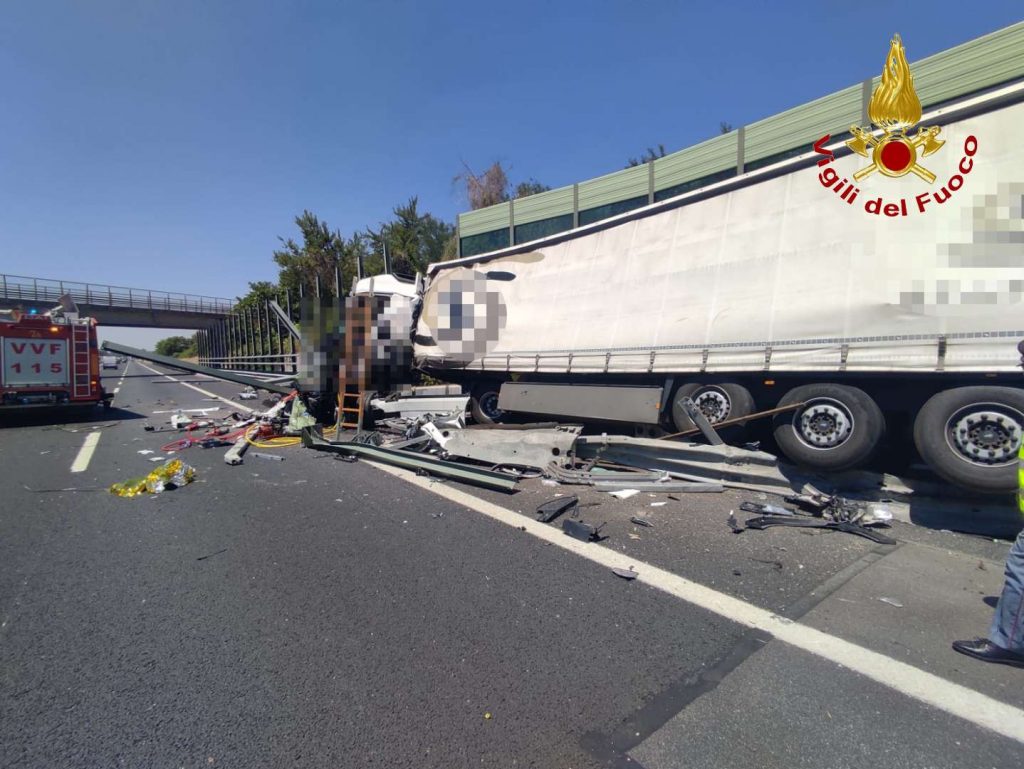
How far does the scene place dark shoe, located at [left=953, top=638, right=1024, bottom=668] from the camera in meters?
2.51

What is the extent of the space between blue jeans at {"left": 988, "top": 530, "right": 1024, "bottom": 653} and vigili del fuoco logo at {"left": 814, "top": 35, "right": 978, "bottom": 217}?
3389 mm

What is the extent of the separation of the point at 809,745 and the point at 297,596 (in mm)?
2848

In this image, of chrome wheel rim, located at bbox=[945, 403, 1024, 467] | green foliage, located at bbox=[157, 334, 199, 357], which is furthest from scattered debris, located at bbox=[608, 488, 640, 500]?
green foliage, located at bbox=[157, 334, 199, 357]

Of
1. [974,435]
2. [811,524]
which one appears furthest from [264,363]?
[974,435]

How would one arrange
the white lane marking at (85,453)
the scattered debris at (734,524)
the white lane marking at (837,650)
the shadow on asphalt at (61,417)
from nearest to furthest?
the white lane marking at (837,650) < the scattered debris at (734,524) < the white lane marking at (85,453) < the shadow on asphalt at (61,417)

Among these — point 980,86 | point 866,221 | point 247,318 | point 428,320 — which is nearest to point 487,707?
point 866,221

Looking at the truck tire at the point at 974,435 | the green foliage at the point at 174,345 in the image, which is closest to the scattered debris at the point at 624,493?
the truck tire at the point at 974,435

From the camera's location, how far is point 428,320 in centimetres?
976

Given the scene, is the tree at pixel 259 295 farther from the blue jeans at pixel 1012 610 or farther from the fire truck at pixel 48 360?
the blue jeans at pixel 1012 610

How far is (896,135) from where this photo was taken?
15.9 feet

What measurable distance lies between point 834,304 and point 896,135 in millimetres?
1618

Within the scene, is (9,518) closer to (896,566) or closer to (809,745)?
(809,745)

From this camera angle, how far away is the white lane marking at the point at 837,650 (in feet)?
7.20

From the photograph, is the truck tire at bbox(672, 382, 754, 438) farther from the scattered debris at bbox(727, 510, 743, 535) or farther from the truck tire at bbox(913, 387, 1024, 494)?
the truck tire at bbox(913, 387, 1024, 494)
